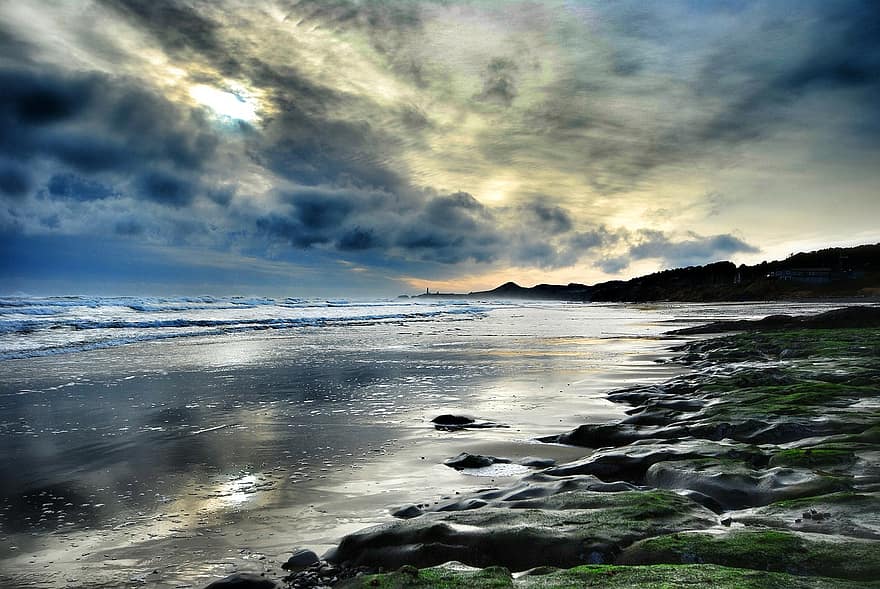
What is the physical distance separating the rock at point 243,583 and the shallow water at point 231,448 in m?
0.28

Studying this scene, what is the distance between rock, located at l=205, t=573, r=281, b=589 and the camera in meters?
3.56

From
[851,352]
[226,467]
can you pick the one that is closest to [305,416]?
[226,467]

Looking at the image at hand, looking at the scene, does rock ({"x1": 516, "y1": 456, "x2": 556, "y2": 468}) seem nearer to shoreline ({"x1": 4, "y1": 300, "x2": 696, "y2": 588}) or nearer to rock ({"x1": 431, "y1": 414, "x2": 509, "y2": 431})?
shoreline ({"x1": 4, "y1": 300, "x2": 696, "y2": 588})

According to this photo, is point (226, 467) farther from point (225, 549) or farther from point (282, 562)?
point (282, 562)

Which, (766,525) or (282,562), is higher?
(766,525)

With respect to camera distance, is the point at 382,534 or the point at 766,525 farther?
the point at 382,534

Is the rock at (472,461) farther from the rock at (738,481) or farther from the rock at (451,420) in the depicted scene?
the rock at (451,420)

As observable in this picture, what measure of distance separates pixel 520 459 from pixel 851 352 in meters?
11.7

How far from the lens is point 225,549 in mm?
4238

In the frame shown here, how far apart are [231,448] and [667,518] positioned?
5.50 metres

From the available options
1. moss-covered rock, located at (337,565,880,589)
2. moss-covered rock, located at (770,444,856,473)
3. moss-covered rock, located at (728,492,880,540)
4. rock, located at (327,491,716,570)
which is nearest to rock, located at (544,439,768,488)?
moss-covered rock, located at (770,444,856,473)

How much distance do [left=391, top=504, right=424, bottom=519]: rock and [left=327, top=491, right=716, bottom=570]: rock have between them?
1.72 ft

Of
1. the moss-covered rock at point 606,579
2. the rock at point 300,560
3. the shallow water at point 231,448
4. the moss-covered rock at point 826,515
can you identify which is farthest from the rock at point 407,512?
the moss-covered rock at point 826,515

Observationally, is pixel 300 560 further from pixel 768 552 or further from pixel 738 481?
pixel 738 481
